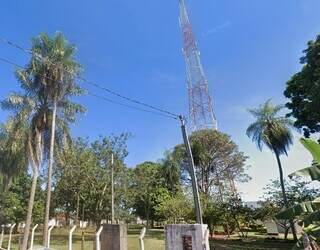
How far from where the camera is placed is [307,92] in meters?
21.0

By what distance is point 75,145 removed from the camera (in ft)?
89.6

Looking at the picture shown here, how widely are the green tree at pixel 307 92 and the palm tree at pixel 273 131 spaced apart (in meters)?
6.04

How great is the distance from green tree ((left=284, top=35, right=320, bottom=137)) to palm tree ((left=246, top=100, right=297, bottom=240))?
6.04 meters

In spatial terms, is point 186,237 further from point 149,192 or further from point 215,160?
point 149,192

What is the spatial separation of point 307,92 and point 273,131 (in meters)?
8.92

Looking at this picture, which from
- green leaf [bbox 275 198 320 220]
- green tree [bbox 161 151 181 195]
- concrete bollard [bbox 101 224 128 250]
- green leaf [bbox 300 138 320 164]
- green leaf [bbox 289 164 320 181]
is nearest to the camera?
green leaf [bbox 300 138 320 164]

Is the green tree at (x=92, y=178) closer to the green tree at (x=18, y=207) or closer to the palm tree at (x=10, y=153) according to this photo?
the palm tree at (x=10, y=153)

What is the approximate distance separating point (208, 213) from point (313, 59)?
55.0 ft

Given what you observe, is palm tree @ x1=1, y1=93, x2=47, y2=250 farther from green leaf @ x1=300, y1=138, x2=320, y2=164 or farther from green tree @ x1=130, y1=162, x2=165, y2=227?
green leaf @ x1=300, y1=138, x2=320, y2=164

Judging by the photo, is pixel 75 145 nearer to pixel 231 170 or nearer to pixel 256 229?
pixel 231 170

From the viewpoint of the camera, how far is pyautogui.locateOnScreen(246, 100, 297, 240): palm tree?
96.6 feet

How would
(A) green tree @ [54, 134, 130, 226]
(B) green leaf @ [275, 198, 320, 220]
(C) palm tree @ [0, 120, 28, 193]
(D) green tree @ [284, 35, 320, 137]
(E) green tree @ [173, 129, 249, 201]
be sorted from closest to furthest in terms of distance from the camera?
(B) green leaf @ [275, 198, 320, 220]
(D) green tree @ [284, 35, 320, 137]
(C) palm tree @ [0, 120, 28, 193]
(A) green tree @ [54, 134, 130, 226]
(E) green tree @ [173, 129, 249, 201]

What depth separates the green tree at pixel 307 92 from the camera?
63.2 ft

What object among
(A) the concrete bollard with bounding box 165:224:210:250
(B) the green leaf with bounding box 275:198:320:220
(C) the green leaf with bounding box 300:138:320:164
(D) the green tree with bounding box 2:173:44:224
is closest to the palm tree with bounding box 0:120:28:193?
(D) the green tree with bounding box 2:173:44:224
